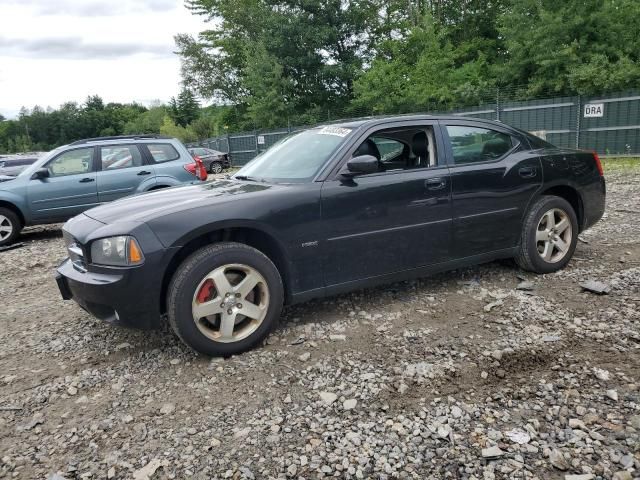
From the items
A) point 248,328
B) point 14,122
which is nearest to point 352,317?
point 248,328

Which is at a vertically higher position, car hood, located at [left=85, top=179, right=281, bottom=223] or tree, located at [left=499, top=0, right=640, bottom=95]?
tree, located at [left=499, top=0, right=640, bottom=95]

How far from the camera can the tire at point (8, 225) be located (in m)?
8.01

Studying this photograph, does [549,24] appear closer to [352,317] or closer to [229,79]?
[352,317]

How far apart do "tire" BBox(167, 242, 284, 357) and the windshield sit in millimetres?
820

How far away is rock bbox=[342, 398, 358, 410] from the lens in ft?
8.60

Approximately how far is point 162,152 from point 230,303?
247 inches

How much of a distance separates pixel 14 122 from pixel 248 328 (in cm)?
11372

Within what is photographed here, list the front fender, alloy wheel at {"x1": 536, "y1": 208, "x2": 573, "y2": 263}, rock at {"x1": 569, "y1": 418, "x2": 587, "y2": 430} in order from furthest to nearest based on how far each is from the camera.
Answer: the front fender → alloy wheel at {"x1": 536, "y1": 208, "x2": 573, "y2": 263} → rock at {"x1": 569, "y1": 418, "x2": 587, "y2": 430}

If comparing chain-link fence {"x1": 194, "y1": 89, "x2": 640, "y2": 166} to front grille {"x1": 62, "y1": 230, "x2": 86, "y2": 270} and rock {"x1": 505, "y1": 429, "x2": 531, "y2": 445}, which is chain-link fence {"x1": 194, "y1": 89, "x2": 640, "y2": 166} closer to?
front grille {"x1": 62, "y1": 230, "x2": 86, "y2": 270}

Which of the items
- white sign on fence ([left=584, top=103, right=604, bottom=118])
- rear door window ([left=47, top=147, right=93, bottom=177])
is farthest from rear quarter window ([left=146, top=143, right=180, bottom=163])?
white sign on fence ([left=584, top=103, right=604, bottom=118])

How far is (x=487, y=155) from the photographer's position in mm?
4270

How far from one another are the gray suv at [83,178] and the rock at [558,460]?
7.46 meters

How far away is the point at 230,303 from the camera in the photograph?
3.17 meters

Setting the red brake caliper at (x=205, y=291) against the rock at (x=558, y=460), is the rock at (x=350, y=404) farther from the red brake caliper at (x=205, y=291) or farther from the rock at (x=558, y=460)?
the red brake caliper at (x=205, y=291)
